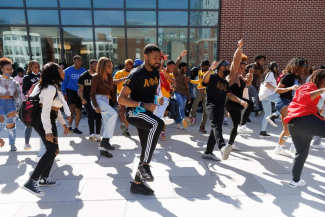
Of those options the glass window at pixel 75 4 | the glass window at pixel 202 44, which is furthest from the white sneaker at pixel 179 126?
the glass window at pixel 75 4

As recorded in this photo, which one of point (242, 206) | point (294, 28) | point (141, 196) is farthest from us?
point (294, 28)

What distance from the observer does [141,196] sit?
3.07 m

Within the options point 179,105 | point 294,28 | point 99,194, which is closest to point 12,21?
point 179,105

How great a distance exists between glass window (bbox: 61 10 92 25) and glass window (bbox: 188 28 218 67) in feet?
13.5

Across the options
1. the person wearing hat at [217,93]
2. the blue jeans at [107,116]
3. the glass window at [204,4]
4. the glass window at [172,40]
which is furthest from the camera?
the glass window at [172,40]

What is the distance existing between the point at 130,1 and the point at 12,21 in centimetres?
463

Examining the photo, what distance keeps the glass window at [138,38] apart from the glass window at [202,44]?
1559 mm

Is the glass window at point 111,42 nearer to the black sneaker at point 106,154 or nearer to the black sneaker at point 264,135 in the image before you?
the black sneaker at point 106,154

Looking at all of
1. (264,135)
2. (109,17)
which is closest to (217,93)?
(264,135)

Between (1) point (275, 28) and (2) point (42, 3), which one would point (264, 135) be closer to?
(1) point (275, 28)

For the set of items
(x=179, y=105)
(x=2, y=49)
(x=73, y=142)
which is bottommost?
(x=73, y=142)

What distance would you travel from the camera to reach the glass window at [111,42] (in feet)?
30.4

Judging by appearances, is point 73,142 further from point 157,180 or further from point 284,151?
point 284,151

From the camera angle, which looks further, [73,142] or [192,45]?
[192,45]
